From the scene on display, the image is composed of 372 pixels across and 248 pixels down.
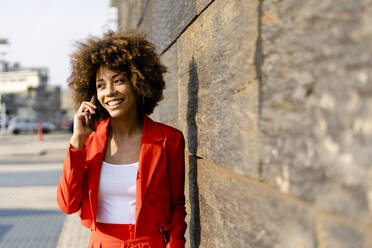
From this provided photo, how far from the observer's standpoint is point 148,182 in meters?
2.16

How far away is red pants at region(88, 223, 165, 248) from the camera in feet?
6.98

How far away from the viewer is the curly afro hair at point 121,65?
2328 millimetres

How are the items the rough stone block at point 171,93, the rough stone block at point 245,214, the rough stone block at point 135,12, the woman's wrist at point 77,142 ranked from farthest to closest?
the rough stone block at point 135,12, the rough stone block at point 171,93, the woman's wrist at point 77,142, the rough stone block at point 245,214

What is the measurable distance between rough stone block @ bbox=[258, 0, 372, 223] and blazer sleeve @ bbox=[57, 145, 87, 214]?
128 cm

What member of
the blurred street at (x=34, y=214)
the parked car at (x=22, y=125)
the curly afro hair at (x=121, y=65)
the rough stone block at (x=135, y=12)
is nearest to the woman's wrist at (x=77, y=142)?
the curly afro hair at (x=121, y=65)

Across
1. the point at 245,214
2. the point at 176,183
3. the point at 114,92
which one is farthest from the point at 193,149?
the point at 245,214

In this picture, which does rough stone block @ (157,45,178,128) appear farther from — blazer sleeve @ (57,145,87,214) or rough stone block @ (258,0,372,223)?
rough stone block @ (258,0,372,223)

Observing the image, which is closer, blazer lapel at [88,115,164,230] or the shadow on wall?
blazer lapel at [88,115,164,230]

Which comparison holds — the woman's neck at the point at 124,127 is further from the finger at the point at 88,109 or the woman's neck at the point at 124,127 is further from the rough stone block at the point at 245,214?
the rough stone block at the point at 245,214

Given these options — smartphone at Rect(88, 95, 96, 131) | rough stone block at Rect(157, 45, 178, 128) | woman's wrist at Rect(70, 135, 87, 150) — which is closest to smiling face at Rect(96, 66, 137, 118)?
smartphone at Rect(88, 95, 96, 131)

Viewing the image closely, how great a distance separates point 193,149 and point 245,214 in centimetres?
101

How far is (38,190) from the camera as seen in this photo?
8430 millimetres

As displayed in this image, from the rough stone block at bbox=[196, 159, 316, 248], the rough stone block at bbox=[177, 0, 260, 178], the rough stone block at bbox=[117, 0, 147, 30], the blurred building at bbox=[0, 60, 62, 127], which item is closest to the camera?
the rough stone block at bbox=[196, 159, 316, 248]

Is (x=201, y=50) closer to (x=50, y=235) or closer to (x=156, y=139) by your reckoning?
(x=156, y=139)
